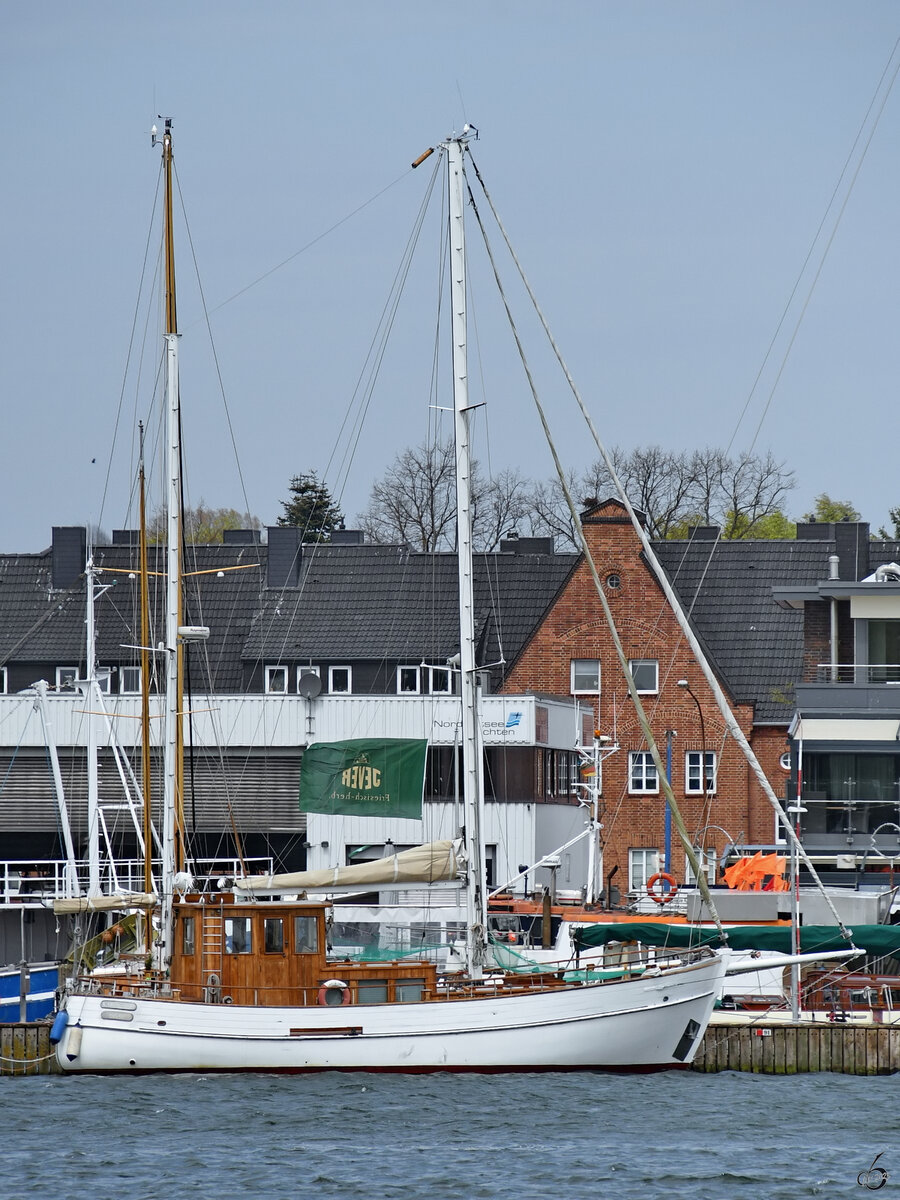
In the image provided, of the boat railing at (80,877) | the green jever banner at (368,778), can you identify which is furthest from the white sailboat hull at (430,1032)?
the boat railing at (80,877)

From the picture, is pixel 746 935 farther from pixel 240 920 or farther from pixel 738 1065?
pixel 240 920

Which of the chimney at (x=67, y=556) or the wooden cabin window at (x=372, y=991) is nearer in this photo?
the wooden cabin window at (x=372, y=991)

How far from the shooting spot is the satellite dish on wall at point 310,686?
58875 mm

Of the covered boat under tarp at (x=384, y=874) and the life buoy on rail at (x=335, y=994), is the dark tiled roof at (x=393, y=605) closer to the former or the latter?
the covered boat under tarp at (x=384, y=874)

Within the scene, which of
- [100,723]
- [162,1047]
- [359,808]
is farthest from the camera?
[100,723]

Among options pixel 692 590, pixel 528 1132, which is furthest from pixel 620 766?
pixel 528 1132

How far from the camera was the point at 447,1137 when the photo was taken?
2828 cm

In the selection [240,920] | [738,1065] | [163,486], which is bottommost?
[738,1065]

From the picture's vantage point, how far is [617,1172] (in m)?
25.7

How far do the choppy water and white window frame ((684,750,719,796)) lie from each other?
2731cm

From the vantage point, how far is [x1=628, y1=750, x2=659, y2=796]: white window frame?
62.0 m

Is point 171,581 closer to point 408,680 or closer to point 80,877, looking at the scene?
point 80,877

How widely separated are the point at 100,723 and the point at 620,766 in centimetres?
1542

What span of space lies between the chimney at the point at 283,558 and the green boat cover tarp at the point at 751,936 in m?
28.9
